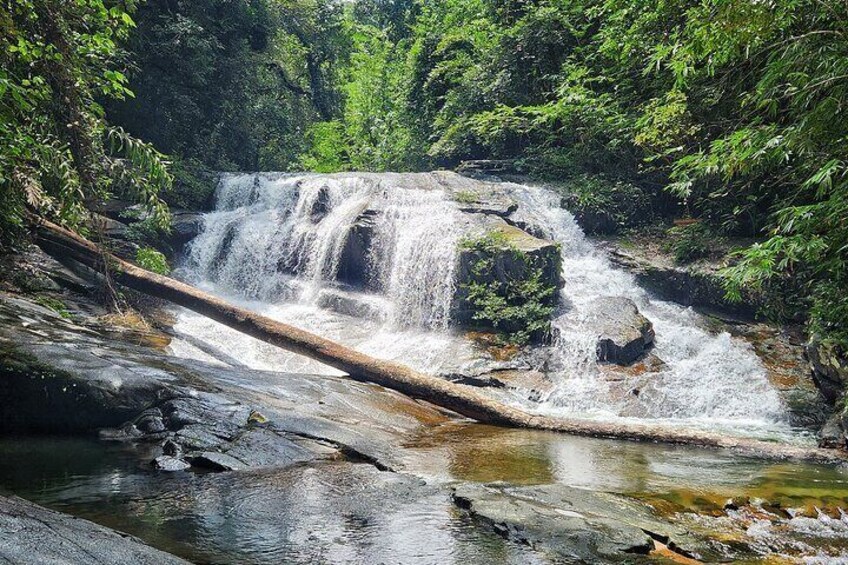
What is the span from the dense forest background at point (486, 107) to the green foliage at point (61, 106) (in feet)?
0.10

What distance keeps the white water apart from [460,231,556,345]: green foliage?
21.0 inches

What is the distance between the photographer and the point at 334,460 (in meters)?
5.70

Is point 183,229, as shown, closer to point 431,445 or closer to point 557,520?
point 431,445

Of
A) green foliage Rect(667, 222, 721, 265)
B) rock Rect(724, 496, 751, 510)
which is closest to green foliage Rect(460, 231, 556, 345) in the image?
green foliage Rect(667, 222, 721, 265)

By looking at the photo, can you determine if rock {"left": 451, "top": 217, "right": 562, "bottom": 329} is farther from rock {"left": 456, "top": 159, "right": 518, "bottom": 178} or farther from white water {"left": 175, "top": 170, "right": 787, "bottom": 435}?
rock {"left": 456, "top": 159, "right": 518, "bottom": 178}

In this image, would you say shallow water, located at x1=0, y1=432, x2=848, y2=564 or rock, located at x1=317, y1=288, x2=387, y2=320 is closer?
shallow water, located at x1=0, y1=432, x2=848, y2=564

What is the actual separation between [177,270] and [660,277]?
1328cm

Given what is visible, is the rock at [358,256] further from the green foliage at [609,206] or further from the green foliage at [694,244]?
the green foliage at [694,244]

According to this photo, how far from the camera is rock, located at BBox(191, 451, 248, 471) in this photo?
203 inches

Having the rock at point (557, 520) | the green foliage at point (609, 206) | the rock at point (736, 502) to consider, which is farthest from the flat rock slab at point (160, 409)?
the green foliage at point (609, 206)

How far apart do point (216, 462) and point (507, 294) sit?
9.61 meters

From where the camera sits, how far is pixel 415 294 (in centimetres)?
1480

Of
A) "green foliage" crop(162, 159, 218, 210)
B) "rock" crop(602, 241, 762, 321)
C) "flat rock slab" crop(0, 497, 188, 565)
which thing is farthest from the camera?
"green foliage" crop(162, 159, 218, 210)

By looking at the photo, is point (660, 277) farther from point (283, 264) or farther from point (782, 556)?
point (782, 556)
